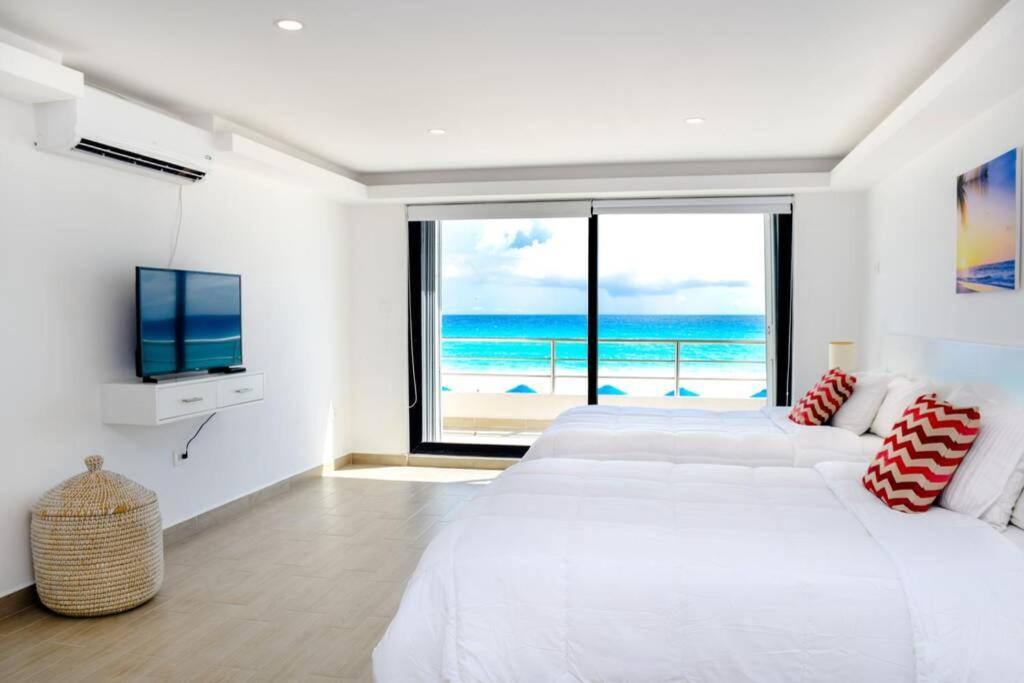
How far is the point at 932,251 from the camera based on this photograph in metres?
4.36

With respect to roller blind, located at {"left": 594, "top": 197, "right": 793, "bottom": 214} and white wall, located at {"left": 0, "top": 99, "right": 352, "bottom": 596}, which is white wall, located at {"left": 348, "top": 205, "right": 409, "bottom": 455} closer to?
white wall, located at {"left": 0, "top": 99, "right": 352, "bottom": 596}

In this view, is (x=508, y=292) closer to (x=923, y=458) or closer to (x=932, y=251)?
(x=932, y=251)

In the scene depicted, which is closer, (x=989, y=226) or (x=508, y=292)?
Answer: (x=989, y=226)

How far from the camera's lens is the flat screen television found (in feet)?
12.9

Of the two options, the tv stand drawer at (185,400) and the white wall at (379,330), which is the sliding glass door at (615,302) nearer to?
the white wall at (379,330)

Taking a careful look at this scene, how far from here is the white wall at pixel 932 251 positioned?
11.2 feet

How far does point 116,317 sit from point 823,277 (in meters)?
5.01

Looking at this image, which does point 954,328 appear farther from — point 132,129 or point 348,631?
point 132,129

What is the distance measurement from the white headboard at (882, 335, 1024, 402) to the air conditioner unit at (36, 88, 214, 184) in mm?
4144

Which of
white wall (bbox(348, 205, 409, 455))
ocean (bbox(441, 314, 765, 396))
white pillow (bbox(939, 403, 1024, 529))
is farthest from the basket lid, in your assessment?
ocean (bbox(441, 314, 765, 396))

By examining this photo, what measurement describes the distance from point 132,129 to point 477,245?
40.9 feet

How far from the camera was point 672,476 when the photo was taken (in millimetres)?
3234

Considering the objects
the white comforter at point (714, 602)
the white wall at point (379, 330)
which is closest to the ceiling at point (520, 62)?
the white wall at point (379, 330)

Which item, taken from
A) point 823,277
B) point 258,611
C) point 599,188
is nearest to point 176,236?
point 258,611
